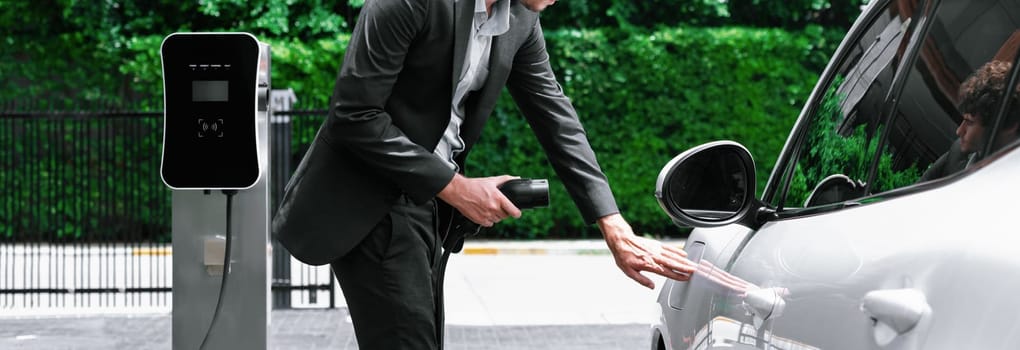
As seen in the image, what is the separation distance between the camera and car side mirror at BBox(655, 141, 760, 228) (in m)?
2.72

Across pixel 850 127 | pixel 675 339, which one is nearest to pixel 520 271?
pixel 675 339

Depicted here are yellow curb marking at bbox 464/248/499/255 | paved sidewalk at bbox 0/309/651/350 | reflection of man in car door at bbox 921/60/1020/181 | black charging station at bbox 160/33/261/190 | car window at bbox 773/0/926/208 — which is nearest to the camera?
reflection of man in car door at bbox 921/60/1020/181

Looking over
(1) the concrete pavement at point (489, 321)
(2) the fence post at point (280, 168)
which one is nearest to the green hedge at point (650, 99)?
(1) the concrete pavement at point (489, 321)

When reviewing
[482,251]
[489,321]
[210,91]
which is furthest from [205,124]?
[482,251]

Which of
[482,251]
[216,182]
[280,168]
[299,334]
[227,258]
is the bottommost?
[482,251]

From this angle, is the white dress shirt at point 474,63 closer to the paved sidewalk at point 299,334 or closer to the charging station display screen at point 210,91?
the charging station display screen at point 210,91

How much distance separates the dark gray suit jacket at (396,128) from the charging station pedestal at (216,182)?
1449 mm

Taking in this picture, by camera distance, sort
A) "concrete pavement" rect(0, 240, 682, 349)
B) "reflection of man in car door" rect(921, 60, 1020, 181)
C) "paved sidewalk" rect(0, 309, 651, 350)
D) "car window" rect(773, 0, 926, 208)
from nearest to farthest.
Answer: "reflection of man in car door" rect(921, 60, 1020, 181), "car window" rect(773, 0, 926, 208), "paved sidewalk" rect(0, 309, 651, 350), "concrete pavement" rect(0, 240, 682, 349)

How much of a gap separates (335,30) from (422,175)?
13069 millimetres

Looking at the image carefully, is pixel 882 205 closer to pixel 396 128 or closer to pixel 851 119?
pixel 851 119

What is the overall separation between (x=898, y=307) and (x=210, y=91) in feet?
10.6

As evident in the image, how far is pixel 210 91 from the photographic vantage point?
453 centimetres

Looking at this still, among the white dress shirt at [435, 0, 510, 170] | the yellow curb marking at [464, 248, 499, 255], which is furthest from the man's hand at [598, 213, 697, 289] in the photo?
the yellow curb marking at [464, 248, 499, 255]

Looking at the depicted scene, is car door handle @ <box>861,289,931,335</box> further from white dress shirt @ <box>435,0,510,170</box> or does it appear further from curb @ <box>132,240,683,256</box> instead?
curb @ <box>132,240,683,256</box>
